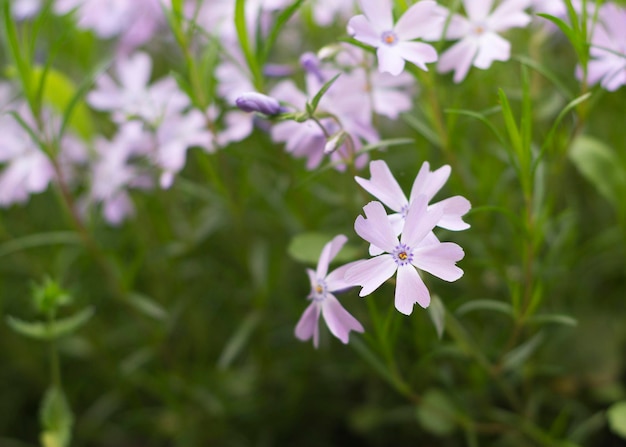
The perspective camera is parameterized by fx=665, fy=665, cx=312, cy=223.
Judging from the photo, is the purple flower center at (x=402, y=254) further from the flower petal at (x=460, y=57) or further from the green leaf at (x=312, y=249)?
the flower petal at (x=460, y=57)

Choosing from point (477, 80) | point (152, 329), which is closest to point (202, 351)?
point (152, 329)

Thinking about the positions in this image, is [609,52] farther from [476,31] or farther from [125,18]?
[125,18]

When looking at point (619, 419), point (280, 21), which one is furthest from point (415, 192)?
point (619, 419)

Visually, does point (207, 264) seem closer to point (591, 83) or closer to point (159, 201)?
point (159, 201)

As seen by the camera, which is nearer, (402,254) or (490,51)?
(402,254)

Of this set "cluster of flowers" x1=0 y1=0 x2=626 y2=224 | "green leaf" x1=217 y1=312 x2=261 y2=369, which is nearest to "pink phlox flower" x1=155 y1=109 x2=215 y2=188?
"cluster of flowers" x1=0 y1=0 x2=626 y2=224

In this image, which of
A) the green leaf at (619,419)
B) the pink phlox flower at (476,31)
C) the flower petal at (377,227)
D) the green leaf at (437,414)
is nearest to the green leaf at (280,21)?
the pink phlox flower at (476,31)
